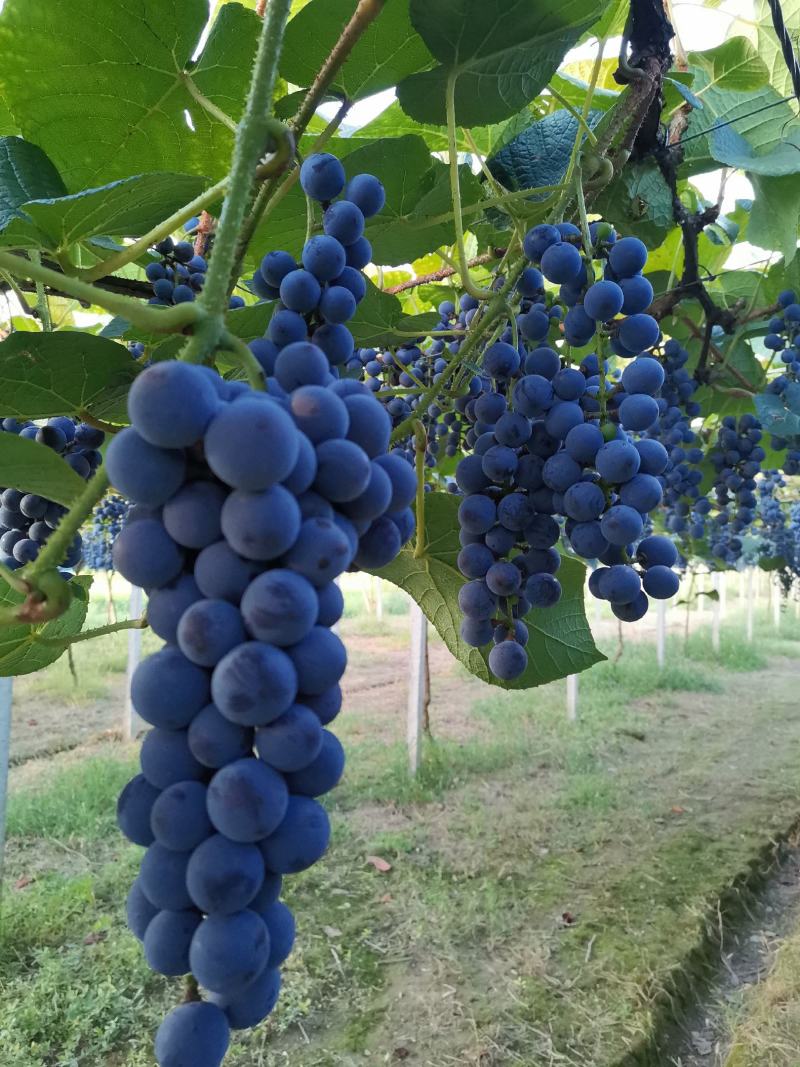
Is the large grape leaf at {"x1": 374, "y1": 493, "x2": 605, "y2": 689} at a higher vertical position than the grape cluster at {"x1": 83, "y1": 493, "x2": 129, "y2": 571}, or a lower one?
lower

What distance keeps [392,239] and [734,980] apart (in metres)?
3.42

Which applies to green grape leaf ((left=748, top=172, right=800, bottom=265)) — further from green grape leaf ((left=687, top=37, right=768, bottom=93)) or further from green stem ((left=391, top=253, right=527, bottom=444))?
green stem ((left=391, top=253, right=527, bottom=444))

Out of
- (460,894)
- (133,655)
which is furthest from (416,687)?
(133,655)

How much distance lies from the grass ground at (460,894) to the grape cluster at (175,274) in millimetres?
2647

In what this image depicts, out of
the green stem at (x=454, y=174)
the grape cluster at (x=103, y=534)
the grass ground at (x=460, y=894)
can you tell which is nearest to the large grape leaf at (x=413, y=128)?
the green stem at (x=454, y=174)

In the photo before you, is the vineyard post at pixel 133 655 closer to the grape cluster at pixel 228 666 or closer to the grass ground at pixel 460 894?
the grass ground at pixel 460 894

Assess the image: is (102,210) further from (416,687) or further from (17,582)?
(416,687)

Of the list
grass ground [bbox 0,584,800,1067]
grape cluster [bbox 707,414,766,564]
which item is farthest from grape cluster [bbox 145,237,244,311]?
grass ground [bbox 0,584,800,1067]

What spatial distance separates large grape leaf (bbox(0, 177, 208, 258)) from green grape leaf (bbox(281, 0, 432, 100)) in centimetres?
22


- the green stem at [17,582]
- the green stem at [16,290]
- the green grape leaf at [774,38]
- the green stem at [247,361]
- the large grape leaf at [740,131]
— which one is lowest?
the green stem at [17,582]

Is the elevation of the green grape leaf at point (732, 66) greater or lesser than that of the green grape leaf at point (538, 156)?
greater

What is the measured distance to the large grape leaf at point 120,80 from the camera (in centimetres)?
78

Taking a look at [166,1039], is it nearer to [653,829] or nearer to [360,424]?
[360,424]

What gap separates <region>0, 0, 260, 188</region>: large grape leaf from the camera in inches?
30.8
